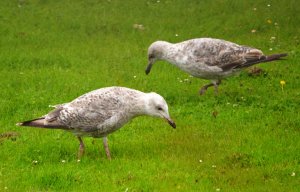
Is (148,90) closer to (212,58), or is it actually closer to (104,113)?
(212,58)

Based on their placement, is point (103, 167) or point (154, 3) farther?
point (154, 3)

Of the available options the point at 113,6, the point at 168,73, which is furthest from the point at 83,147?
the point at 113,6

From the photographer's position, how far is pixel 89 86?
687 inches

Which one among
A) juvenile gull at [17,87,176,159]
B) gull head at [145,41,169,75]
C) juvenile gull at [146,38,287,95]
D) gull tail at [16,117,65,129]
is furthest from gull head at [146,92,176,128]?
gull head at [145,41,169,75]

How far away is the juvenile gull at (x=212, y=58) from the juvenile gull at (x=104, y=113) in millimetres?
4471

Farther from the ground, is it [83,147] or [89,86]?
[83,147]

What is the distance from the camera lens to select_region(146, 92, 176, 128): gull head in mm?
11594

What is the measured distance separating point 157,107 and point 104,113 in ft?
3.29

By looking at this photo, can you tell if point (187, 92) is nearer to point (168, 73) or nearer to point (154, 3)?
point (168, 73)

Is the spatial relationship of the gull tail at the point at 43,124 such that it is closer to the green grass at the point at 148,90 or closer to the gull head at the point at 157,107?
the green grass at the point at 148,90

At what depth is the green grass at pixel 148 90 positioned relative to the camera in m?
11.0

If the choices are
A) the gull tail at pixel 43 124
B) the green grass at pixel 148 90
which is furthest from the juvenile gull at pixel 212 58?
the gull tail at pixel 43 124

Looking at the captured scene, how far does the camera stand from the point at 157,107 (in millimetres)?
11648

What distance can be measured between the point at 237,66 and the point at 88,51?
7.26m
